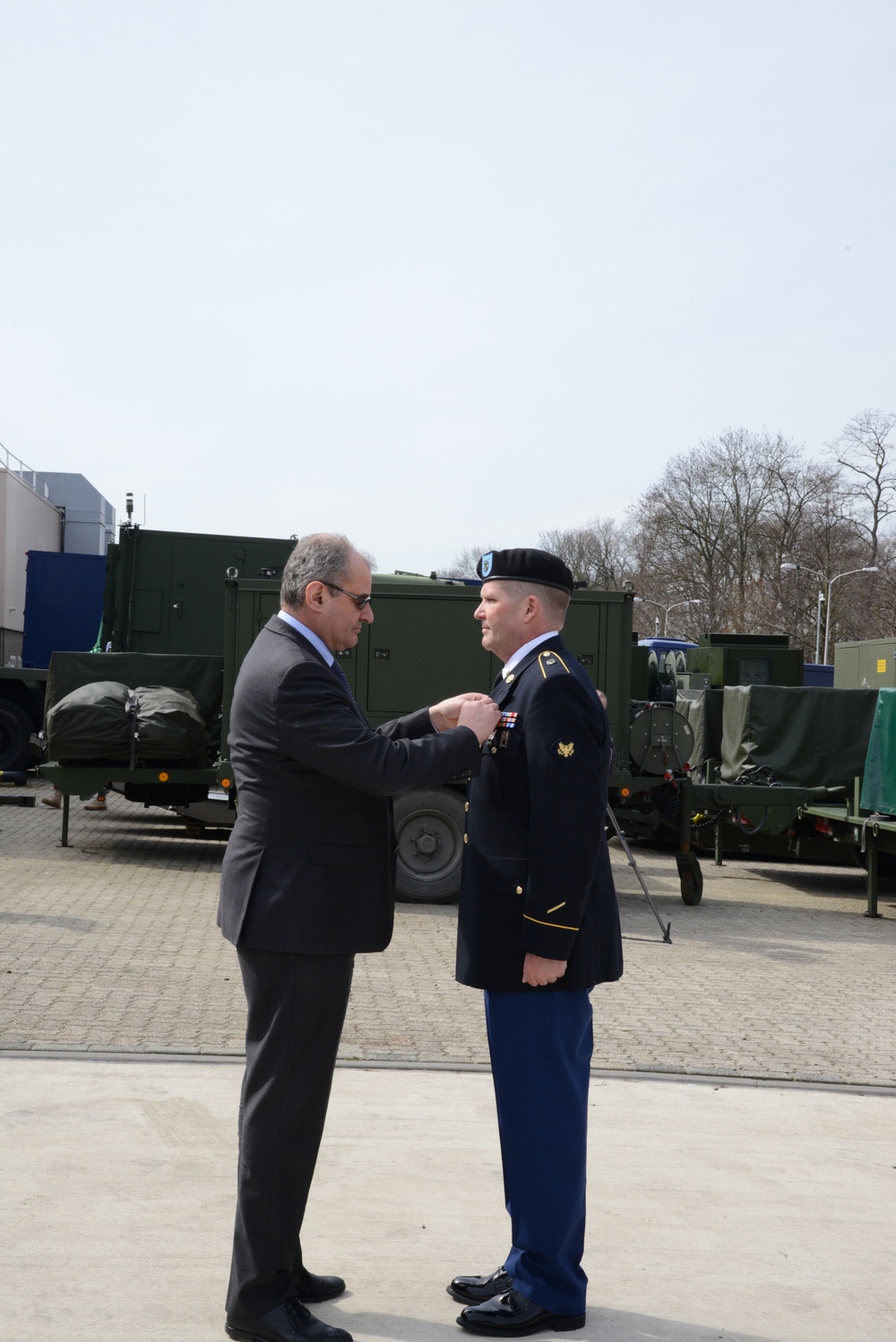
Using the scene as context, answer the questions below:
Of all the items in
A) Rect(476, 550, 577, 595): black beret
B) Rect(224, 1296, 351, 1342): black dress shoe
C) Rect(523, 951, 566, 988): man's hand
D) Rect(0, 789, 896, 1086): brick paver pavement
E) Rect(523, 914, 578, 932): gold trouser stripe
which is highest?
Rect(476, 550, 577, 595): black beret

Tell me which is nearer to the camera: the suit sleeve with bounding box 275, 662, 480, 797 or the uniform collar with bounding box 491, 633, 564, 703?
the suit sleeve with bounding box 275, 662, 480, 797

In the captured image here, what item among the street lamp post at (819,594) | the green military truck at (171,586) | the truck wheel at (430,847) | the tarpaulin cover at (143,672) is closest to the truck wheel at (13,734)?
the green military truck at (171,586)

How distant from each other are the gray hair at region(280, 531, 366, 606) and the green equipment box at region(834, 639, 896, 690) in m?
12.1

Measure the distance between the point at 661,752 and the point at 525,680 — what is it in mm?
8357

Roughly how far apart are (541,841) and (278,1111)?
0.94m

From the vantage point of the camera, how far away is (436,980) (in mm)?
8117

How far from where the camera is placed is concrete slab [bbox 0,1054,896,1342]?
11.8 feet

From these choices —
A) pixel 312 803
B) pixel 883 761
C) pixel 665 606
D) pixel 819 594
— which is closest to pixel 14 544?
pixel 883 761

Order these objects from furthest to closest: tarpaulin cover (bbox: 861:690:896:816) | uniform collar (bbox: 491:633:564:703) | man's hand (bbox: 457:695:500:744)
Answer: tarpaulin cover (bbox: 861:690:896:816)
uniform collar (bbox: 491:633:564:703)
man's hand (bbox: 457:695:500:744)

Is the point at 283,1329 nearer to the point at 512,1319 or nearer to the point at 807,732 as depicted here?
the point at 512,1319

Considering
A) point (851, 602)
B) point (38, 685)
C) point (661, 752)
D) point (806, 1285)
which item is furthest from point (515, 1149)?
point (851, 602)

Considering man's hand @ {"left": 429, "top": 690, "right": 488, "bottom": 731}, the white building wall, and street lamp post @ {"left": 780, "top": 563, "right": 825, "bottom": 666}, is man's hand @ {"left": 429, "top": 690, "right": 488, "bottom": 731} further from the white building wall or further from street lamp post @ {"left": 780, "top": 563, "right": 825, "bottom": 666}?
street lamp post @ {"left": 780, "top": 563, "right": 825, "bottom": 666}

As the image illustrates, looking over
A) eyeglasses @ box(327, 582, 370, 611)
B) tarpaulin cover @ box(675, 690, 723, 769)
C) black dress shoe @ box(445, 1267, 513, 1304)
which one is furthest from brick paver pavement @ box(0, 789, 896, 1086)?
eyeglasses @ box(327, 582, 370, 611)

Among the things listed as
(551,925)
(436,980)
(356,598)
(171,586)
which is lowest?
(436,980)
